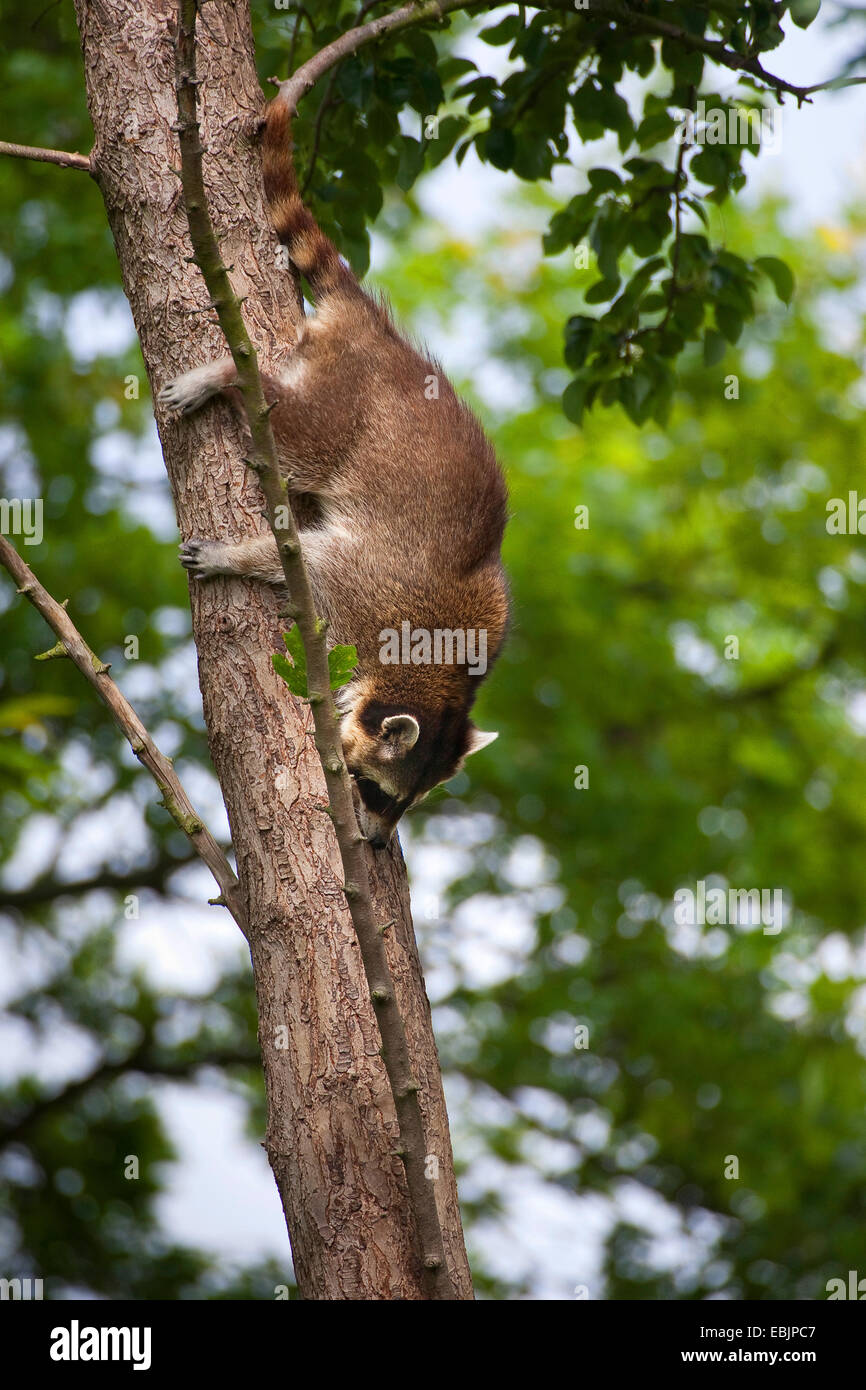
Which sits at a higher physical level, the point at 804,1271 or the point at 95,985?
the point at 95,985

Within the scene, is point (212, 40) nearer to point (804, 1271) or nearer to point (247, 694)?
point (247, 694)

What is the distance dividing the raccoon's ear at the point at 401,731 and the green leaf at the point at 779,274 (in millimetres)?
2171

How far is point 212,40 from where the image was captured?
13.2 ft

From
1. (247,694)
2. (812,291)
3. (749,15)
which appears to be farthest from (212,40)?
(812,291)

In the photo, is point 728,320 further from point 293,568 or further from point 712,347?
point 293,568

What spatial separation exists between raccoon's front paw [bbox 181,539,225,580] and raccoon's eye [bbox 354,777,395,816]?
128 cm

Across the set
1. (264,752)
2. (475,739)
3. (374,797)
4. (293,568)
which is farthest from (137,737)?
(475,739)

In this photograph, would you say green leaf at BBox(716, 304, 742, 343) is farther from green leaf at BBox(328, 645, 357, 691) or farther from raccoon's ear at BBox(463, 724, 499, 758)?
green leaf at BBox(328, 645, 357, 691)

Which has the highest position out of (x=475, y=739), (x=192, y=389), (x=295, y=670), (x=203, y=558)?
(x=192, y=389)

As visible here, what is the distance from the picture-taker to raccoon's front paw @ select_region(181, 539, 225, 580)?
3.54m

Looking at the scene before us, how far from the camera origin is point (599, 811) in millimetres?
9914

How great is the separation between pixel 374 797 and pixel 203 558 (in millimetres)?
1584

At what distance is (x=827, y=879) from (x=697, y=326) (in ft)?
24.4

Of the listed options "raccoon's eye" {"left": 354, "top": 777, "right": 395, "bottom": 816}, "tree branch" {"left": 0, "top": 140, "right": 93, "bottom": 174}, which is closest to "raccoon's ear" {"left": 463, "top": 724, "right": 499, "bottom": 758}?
"raccoon's eye" {"left": 354, "top": 777, "right": 395, "bottom": 816}
